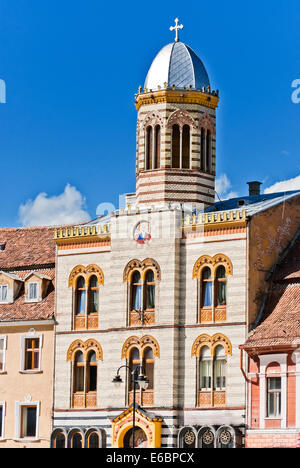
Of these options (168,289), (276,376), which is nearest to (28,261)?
(168,289)

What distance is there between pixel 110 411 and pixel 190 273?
7115 mm

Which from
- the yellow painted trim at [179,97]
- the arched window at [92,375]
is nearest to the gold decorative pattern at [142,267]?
the arched window at [92,375]

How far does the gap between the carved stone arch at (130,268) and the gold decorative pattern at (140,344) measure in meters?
2.74

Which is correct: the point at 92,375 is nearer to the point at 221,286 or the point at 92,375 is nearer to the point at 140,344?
the point at 140,344

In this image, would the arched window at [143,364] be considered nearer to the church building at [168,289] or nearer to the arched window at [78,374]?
the church building at [168,289]

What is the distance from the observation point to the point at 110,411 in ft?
162

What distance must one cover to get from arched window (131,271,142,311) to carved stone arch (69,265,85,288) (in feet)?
9.63

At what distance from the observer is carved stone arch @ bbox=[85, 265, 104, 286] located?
5125 cm

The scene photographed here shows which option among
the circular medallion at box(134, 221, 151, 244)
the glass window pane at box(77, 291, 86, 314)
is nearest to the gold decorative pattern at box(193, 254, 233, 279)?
the circular medallion at box(134, 221, 151, 244)

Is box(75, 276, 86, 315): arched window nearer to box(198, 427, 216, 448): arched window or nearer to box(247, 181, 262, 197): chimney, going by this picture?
box(198, 427, 216, 448): arched window

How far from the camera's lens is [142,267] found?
49.8 m

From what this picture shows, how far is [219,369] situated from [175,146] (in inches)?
432
